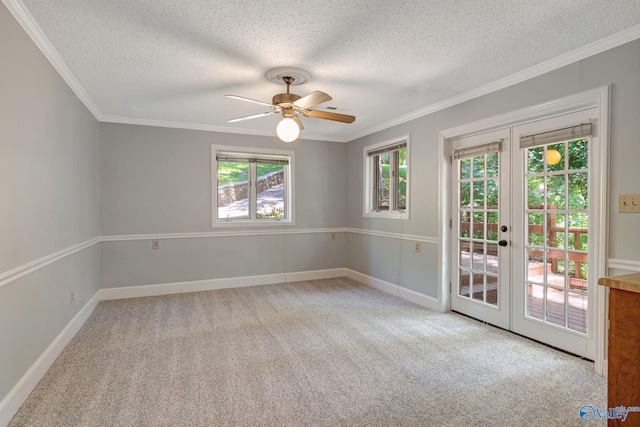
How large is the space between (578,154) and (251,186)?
4.03m

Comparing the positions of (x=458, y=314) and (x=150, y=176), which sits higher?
(x=150, y=176)

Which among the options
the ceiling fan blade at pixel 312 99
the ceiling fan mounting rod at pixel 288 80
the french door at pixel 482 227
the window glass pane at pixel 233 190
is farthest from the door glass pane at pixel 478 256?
the window glass pane at pixel 233 190

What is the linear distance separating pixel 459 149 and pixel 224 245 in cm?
345

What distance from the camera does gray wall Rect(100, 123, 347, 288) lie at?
4348mm

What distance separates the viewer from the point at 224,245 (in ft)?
16.2

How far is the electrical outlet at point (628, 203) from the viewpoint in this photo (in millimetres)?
2227

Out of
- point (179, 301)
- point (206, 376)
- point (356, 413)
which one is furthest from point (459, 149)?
point (179, 301)

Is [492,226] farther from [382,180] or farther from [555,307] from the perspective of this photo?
[382,180]

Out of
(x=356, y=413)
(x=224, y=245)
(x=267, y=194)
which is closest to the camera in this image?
(x=356, y=413)

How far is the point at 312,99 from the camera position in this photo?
262cm

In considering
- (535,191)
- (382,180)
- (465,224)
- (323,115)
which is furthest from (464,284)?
(323,115)

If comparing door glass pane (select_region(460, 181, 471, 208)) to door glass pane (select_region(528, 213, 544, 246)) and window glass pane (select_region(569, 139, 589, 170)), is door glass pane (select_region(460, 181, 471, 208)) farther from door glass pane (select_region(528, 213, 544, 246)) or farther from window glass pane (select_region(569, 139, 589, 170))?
window glass pane (select_region(569, 139, 589, 170))

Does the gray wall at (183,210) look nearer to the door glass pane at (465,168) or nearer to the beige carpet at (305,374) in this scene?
the beige carpet at (305,374)

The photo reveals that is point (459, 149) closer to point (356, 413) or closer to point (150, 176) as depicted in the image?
point (356, 413)
